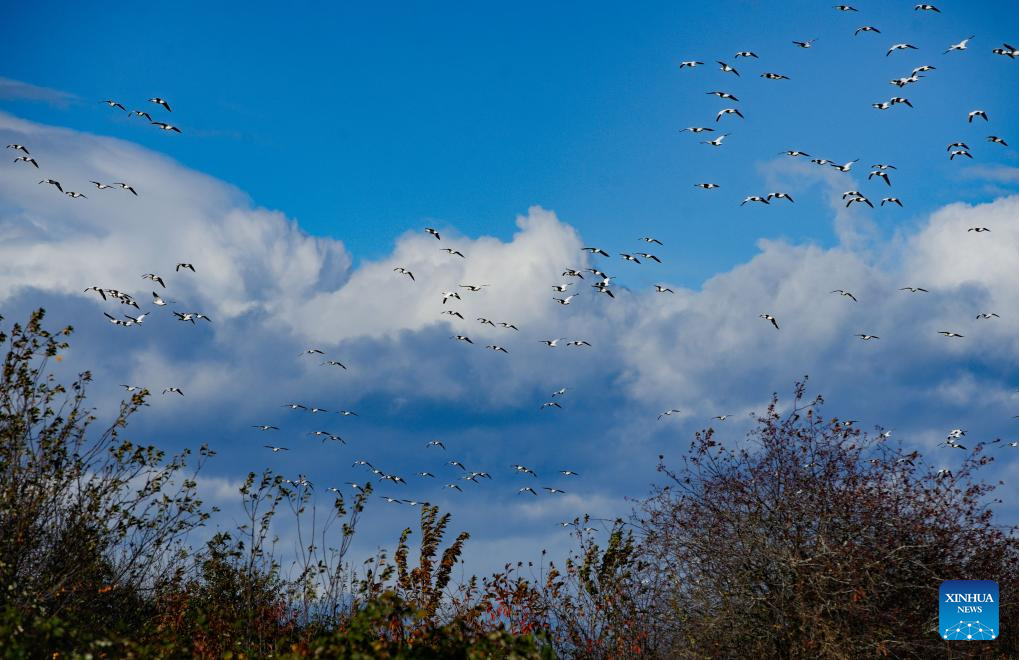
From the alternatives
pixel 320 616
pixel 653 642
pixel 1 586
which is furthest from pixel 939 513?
pixel 1 586

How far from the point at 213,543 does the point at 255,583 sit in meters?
1.11

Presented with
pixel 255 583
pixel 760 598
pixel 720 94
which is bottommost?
pixel 255 583

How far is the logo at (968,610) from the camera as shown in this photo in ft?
51.1

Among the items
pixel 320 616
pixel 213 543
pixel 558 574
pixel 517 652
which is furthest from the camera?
pixel 558 574

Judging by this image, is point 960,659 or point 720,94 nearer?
point 960,659

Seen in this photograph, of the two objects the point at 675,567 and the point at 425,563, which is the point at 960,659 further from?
the point at 425,563

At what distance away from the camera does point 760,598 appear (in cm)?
1529

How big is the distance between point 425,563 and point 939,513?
33.2 feet

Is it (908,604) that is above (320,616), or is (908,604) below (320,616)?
above

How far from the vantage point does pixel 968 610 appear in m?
16.0

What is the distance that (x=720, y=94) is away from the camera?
23.9m

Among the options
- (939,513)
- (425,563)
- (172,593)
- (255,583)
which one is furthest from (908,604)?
(172,593)

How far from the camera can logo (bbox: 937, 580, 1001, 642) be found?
1557cm

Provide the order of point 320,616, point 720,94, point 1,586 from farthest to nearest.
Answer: point 720,94, point 320,616, point 1,586
